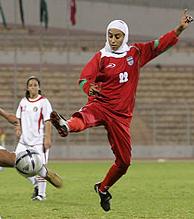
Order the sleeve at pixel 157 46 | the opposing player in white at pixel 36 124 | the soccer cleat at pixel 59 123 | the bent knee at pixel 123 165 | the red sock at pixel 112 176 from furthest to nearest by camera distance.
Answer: the opposing player in white at pixel 36 124 → the red sock at pixel 112 176 → the bent knee at pixel 123 165 → the sleeve at pixel 157 46 → the soccer cleat at pixel 59 123

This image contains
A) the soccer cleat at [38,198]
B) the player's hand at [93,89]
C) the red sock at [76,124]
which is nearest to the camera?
the red sock at [76,124]

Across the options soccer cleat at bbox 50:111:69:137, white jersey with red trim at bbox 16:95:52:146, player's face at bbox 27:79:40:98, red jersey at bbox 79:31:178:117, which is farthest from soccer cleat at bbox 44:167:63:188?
player's face at bbox 27:79:40:98

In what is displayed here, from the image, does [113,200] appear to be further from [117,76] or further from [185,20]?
[185,20]

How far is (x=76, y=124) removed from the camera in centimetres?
951

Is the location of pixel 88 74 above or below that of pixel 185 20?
below

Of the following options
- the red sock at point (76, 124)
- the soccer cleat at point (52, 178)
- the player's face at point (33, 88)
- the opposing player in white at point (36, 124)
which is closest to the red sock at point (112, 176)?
the soccer cleat at point (52, 178)

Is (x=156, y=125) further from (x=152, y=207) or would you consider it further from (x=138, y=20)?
(x=152, y=207)

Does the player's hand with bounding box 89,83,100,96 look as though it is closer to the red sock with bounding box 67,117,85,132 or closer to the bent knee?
the red sock with bounding box 67,117,85,132

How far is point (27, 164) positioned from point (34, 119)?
3994mm

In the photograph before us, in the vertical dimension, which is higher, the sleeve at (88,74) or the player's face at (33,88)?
the sleeve at (88,74)

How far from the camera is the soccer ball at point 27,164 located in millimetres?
9234

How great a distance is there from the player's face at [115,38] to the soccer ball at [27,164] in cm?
180

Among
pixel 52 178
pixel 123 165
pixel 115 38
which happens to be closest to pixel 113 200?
pixel 52 178

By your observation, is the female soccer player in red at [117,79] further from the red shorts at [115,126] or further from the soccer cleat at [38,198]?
the soccer cleat at [38,198]
